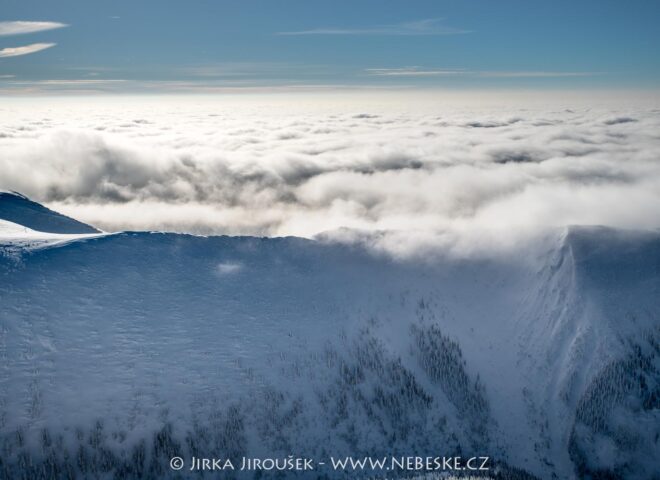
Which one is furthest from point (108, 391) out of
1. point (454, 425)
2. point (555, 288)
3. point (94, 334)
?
point (555, 288)

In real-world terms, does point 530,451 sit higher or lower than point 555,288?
lower

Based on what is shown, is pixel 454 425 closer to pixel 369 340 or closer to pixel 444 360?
pixel 444 360

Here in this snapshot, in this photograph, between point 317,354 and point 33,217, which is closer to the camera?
point 317,354

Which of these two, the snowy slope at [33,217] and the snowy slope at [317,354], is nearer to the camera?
the snowy slope at [317,354]

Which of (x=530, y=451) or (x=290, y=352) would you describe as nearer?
(x=530, y=451)

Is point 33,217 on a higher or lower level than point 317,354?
higher

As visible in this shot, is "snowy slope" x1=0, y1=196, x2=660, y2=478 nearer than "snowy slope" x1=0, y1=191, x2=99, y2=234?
Yes

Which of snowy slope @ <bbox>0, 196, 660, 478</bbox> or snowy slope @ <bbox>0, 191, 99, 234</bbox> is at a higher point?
snowy slope @ <bbox>0, 191, 99, 234</bbox>

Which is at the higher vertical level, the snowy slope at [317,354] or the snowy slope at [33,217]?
the snowy slope at [33,217]
